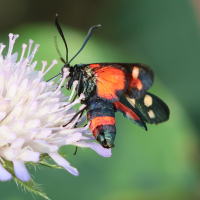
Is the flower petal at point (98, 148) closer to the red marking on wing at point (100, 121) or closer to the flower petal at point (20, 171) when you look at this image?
the red marking on wing at point (100, 121)

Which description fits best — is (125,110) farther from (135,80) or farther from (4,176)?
(4,176)

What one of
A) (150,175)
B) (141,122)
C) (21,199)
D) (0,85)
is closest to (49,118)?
(0,85)

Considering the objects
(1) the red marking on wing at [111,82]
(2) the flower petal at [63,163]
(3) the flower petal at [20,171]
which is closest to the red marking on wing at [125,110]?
(1) the red marking on wing at [111,82]

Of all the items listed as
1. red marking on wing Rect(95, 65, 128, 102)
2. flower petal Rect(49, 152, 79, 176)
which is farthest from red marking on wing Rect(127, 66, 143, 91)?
flower petal Rect(49, 152, 79, 176)

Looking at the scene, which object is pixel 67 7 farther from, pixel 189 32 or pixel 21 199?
pixel 21 199

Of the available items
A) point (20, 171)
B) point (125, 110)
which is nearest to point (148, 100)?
point (125, 110)

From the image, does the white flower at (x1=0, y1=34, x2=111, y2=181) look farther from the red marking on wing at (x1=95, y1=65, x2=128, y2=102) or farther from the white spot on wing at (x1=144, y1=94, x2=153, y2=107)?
the white spot on wing at (x1=144, y1=94, x2=153, y2=107)
